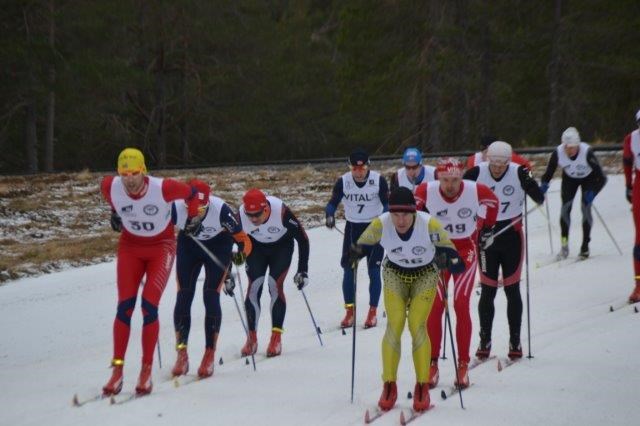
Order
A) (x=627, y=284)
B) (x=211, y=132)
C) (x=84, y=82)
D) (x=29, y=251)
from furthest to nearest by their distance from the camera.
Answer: (x=211, y=132)
(x=84, y=82)
(x=29, y=251)
(x=627, y=284)

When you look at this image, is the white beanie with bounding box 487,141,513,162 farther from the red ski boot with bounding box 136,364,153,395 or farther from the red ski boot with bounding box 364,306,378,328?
the red ski boot with bounding box 136,364,153,395

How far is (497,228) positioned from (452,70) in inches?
958

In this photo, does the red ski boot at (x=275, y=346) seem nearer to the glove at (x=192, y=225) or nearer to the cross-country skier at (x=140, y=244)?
the glove at (x=192, y=225)

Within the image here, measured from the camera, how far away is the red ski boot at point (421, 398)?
7.10 meters

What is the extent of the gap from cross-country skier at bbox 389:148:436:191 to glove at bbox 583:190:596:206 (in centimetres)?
346

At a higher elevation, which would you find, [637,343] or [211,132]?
[211,132]

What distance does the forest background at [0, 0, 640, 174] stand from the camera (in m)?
31.9

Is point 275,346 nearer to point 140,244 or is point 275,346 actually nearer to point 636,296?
point 140,244

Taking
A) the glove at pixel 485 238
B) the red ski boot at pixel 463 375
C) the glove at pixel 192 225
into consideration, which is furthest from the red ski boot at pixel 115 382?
the glove at pixel 485 238

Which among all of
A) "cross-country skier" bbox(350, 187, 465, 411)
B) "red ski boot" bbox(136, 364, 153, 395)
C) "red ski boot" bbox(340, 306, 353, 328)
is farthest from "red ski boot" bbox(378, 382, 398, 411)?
"red ski boot" bbox(340, 306, 353, 328)

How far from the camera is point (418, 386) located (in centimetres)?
716

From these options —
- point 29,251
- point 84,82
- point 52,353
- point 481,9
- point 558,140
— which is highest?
point 481,9

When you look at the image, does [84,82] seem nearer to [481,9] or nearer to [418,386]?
[481,9]

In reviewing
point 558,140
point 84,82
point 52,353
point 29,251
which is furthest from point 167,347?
point 558,140
